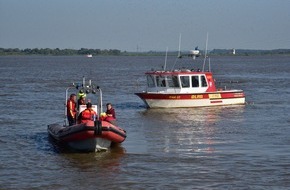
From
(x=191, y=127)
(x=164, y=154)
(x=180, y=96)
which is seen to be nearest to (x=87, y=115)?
(x=164, y=154)

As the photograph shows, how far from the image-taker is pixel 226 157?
17391 mm

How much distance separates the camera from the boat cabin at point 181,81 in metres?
30.7

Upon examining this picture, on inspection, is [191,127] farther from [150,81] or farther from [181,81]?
[150,81]

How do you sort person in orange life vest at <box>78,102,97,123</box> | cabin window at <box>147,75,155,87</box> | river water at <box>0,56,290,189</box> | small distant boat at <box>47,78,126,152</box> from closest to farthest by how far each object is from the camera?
river water at <box>0,56,290,189</box> < small distant boat at <box>47,78,126,152</box> < person in orange life vest at <box>78,102,97,123</box> < cabin window at <box>147,75,155,87</box>

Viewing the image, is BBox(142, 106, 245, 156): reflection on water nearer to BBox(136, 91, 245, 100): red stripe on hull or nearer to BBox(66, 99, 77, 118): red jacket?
BBox(136, 91, 245, 100): red stripe on hull

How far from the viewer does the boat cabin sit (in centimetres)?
3066

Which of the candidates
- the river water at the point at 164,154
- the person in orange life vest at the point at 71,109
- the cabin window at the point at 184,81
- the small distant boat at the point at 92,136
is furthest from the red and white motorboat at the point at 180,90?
the small distant boat at the point at 92,136

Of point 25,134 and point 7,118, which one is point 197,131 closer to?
point 25,134

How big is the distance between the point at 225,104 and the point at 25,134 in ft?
40.6

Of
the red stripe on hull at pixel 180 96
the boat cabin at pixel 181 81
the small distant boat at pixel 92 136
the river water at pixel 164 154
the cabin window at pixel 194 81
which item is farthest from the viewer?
the cabin window at pixel 194 81

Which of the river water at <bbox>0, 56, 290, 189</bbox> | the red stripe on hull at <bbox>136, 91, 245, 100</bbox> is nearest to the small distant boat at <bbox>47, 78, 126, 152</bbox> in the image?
the river water at <bbox>0, 56, 290, 189</bbox>

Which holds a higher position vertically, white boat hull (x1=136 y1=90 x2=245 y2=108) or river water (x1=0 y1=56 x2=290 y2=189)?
white boat hull (x1=136 y1=90 x2=245 y2=108)

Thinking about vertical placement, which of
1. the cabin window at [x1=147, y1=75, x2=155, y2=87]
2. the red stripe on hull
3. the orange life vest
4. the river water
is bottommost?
the river water

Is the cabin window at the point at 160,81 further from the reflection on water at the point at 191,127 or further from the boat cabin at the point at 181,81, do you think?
the reflection on water at the point at 191,127
